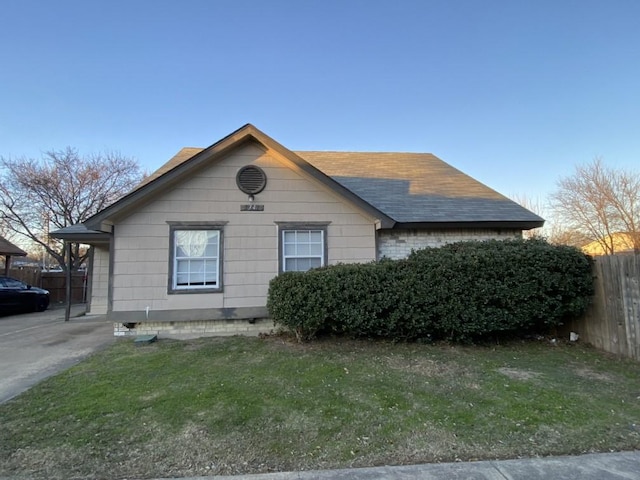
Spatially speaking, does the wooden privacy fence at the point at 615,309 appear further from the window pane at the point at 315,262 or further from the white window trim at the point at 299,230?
the window pane at the point at 315,262

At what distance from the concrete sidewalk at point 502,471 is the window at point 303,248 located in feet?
20.6

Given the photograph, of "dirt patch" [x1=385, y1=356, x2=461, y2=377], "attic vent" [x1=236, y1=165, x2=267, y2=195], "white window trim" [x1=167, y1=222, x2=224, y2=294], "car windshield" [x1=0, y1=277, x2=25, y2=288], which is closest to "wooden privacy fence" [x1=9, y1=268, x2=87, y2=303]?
"car windshield" [x1=0, y1=277, x2=25, y2=288]

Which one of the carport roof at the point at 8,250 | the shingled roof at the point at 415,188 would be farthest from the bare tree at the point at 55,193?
the shingled roof at the point at 415,188

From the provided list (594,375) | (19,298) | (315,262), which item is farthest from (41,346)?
(594,375)

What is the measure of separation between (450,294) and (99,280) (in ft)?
40.2

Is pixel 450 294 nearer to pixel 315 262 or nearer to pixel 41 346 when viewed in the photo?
pixel 315 262

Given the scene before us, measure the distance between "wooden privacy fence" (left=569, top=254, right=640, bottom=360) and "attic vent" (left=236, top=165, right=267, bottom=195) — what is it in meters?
7.56

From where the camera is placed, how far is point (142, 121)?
14680mm

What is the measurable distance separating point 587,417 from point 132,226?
29.3ft

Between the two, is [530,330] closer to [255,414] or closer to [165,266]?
[255,414]

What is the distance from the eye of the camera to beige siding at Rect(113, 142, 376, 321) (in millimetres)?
8531

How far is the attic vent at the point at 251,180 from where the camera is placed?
9.06m

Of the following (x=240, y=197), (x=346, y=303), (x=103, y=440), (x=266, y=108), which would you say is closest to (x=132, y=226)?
(x=240, y=197)

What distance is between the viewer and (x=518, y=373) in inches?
229
